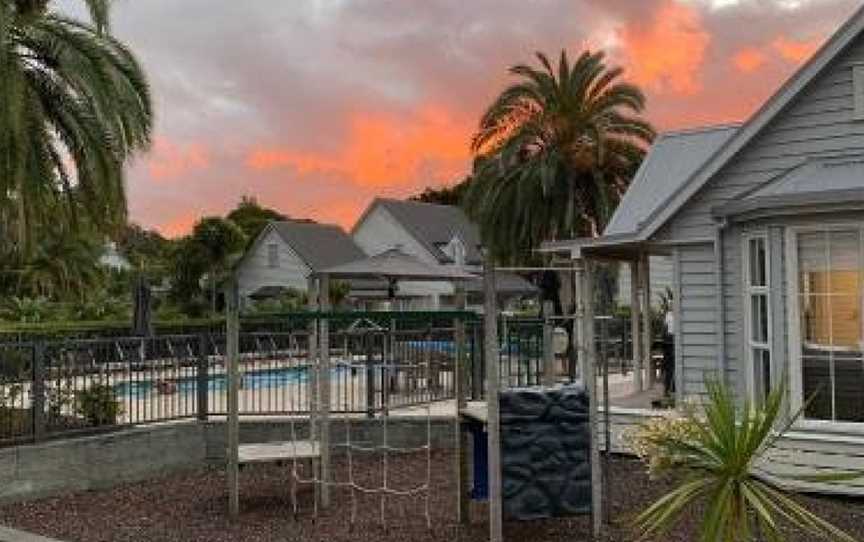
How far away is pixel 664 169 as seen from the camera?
639 inches

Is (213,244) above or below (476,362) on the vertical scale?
above

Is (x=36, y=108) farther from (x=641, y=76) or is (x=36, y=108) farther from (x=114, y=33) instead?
(x=641, y=76)

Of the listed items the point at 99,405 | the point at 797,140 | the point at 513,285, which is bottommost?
the point at 99,405

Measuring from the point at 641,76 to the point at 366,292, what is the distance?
19.6 m

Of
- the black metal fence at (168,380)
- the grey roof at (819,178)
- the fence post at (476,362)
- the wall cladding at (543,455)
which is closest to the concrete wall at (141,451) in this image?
the black metal fence at (168,380)

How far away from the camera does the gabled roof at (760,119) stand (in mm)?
11125

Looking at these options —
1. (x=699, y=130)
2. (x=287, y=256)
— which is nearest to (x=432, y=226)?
(x=287, y=256)

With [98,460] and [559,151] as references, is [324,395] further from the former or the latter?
[559,151]

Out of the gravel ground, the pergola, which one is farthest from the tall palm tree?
the pergola

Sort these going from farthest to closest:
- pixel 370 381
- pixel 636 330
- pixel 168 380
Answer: pixel 636 330 < pixel 370 381 < pixel 168 380

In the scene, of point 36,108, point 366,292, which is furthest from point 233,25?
point 366,292

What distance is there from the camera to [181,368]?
13.8 m

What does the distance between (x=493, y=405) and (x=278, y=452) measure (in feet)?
10.3

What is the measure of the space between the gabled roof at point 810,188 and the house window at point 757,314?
0.46 metres
